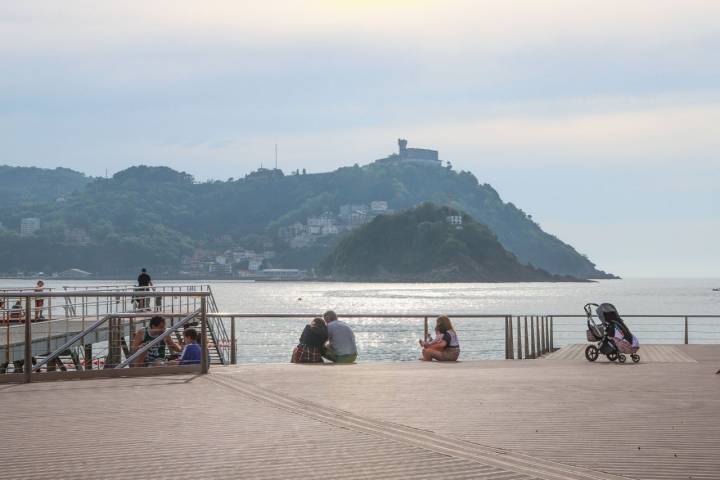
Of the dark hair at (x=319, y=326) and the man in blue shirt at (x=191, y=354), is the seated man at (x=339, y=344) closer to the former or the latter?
the dark hair at (x=319, y=326)

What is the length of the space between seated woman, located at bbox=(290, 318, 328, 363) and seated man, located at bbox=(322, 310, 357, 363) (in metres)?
0.11

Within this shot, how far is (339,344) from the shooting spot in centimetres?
1811

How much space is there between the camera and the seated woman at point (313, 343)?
18047mm

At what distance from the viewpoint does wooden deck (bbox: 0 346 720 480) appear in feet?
23.8

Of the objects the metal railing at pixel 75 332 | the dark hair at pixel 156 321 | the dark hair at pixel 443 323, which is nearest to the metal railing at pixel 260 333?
the metal railing at pixel 75 332

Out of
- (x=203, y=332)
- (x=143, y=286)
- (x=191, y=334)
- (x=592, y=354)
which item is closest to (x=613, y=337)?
(x=592, y=354)

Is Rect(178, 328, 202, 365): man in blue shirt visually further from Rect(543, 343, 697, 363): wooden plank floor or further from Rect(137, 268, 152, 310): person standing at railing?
Rect(137, 268, 152, 310): person standing at railing

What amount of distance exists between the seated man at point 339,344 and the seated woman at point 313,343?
11 centimetres

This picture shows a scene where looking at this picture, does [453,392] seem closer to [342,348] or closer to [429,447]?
[429,447]

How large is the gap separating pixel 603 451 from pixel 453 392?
4.50 meters

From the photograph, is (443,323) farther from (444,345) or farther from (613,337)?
(613,337)

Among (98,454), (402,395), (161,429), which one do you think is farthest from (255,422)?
(402,395)

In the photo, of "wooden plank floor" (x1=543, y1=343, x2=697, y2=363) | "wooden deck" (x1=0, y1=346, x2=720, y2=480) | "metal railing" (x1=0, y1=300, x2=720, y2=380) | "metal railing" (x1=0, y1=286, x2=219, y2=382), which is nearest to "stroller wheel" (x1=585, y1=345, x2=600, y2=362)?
"wooden plank floor" (x1=543, y1=343, x2=697, y2=363)

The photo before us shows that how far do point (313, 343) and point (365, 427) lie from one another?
896cm
